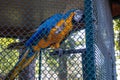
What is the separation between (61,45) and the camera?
7.72 ft

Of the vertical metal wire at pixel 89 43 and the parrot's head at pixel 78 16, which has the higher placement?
the parrot's head at pixel 78 16

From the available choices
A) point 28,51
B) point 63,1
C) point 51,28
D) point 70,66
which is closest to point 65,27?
point 51,28

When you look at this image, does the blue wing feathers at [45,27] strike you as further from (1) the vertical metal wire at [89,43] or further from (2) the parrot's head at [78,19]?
(1) the vertical metal wire at [89,43]

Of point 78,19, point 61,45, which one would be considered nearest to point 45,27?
point 61,45

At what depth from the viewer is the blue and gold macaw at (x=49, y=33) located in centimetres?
205

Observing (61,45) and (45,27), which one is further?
(61,45)

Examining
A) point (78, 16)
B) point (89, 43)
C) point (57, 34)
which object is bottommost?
point (89, 43)

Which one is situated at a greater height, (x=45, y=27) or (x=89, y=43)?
(x=45, y=27)

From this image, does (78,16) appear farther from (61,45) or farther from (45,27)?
(61,45)

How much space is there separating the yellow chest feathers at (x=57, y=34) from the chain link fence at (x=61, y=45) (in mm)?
59

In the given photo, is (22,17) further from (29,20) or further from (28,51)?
(28,51)

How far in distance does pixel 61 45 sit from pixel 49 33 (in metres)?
0.22

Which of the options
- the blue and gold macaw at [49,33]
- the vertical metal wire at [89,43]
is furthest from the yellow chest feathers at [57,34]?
the vertical metal wire at [89,43]

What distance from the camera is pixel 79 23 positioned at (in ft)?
6.08
